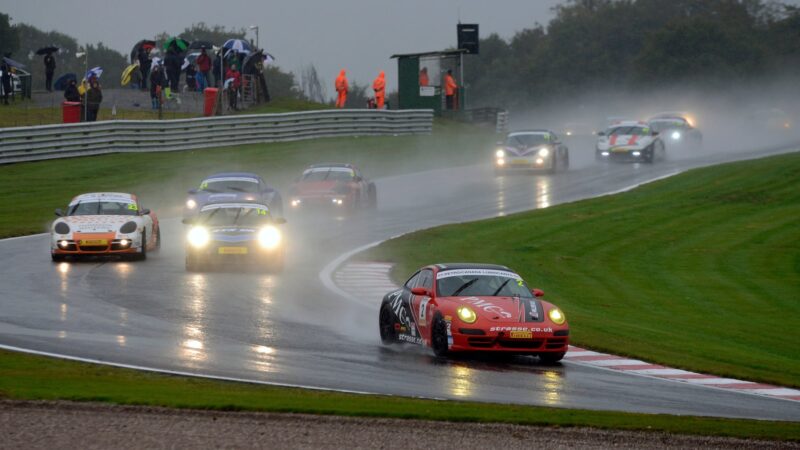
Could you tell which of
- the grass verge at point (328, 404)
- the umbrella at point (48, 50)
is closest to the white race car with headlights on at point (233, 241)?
the grass verge at point (328, 404)

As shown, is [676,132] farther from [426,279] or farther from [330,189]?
[426,279]

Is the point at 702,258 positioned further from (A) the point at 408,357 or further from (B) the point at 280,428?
(B) the point at 280,428

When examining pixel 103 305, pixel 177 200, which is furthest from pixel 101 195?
pixel 177 200

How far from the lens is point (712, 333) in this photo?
59.8 ft

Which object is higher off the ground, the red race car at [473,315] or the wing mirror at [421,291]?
the wing mirror at [421,291]

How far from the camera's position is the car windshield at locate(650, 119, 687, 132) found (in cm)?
5194

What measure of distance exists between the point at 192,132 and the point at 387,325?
2728 centimetres

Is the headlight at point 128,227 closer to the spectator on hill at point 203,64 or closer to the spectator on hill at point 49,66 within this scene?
the spectator on hill at point 203,64

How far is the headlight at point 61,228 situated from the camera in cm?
2348

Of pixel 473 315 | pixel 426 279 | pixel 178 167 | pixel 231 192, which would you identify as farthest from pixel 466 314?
pixel 178 167

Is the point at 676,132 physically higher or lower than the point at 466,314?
higher

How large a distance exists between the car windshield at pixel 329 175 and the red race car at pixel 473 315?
16.5 metres

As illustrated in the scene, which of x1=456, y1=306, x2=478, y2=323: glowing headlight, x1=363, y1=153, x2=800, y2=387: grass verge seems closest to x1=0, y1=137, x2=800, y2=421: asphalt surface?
x1=456, y1=306, x2=478, y2=323: glowing headlight

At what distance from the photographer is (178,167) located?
39.6m
